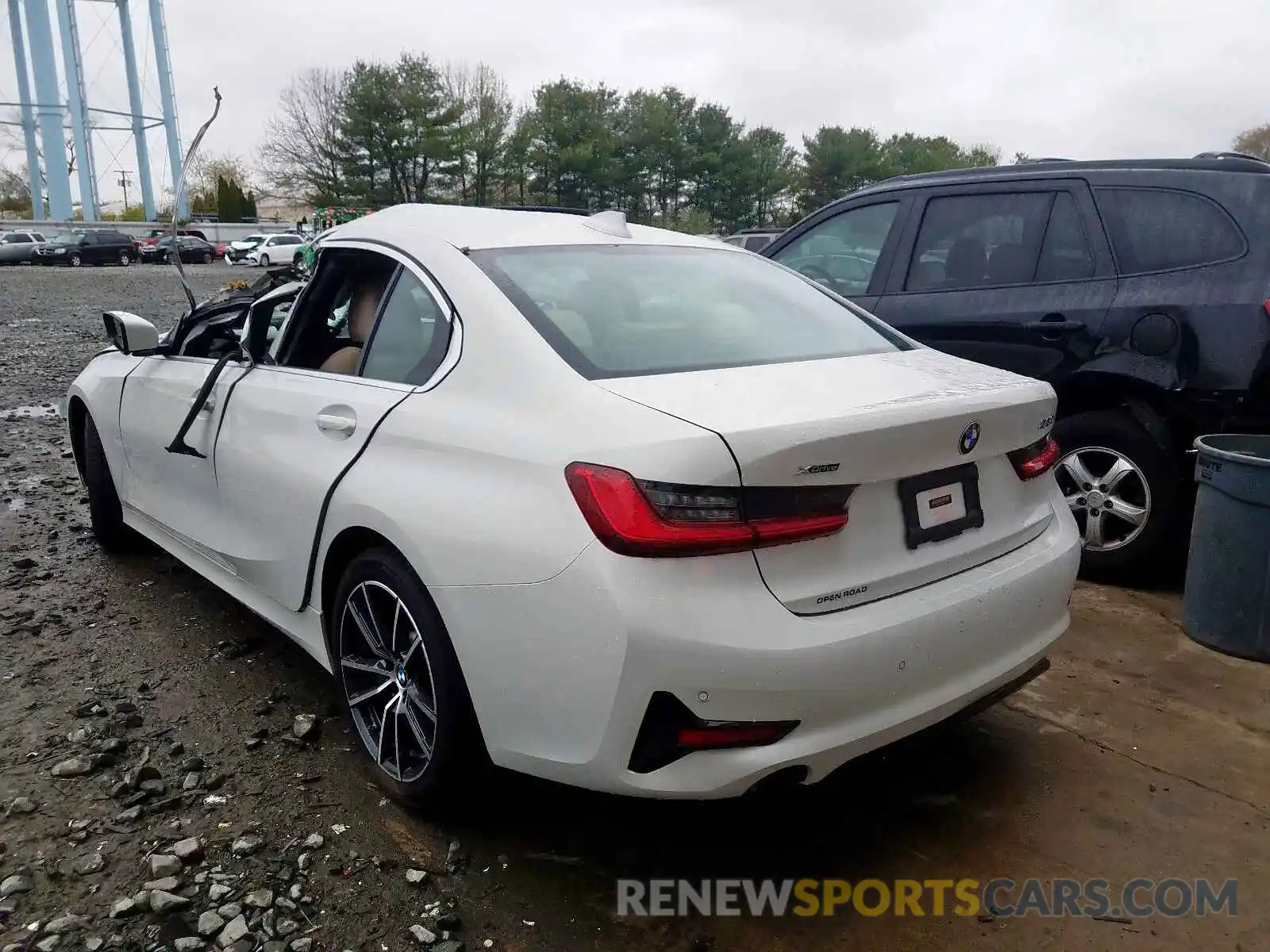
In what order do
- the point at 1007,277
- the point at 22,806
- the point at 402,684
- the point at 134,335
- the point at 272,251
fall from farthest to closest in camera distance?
1. the point at 272,251
2. the point at 1007,277
3. the point at 134,335
4. the point at 22,806
5. the point at 402,684

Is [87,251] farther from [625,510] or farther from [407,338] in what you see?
[625,510]

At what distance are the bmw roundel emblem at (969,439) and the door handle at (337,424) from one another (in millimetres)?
1615

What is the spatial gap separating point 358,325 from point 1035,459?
2148mm

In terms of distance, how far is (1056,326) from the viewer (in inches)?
175

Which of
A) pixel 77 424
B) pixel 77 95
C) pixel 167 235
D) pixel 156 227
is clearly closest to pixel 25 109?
pixel 77 95

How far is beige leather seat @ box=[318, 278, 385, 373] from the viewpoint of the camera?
122 inches

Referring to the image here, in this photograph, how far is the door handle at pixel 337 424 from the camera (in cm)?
277

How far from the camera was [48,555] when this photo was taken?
4973 mm

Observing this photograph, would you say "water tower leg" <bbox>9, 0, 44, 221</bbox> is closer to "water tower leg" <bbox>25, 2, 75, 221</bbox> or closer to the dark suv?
"water tower leg" <bbox>25, 2, 75, 221</bbox>

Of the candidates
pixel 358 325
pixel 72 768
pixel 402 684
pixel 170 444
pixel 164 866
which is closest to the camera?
pixel 164 866

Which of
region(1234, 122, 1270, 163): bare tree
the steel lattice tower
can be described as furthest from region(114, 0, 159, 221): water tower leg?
region(1234, 122, 1270, 163): bare tree

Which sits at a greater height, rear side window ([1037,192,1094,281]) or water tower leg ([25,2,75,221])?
water tower leg ([25,2,75,221])

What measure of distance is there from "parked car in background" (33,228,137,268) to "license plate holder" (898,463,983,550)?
4378 centimetres

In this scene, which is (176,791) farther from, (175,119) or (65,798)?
(175,119)
